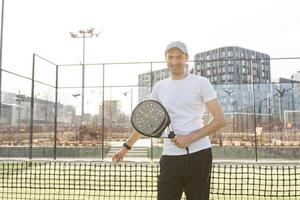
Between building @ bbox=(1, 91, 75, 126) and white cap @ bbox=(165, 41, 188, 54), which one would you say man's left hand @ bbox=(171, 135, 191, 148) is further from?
building @ bbox=(1, 91, 75, 126)

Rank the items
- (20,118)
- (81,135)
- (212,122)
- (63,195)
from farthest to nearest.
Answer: (81,135) < (20,118) < (63,195) < (212,122)

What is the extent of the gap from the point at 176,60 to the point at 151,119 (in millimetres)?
375

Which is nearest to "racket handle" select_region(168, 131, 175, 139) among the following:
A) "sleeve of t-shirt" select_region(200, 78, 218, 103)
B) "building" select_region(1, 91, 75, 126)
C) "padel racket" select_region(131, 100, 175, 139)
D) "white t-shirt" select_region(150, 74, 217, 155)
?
"padel racket" select_region(131, 100, 175, 139)

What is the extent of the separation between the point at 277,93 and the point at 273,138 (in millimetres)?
1882

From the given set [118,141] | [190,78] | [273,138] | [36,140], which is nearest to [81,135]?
[118,141]

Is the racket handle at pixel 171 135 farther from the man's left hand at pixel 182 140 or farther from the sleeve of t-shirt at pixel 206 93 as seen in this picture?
the sleeve of t-shirt at pixel 206 93

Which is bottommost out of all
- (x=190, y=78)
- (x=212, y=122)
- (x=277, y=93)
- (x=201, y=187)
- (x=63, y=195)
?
(x=63, y=195)

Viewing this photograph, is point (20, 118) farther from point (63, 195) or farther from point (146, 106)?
point (146, 106)

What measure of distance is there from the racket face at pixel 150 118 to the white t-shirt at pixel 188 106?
9 centimetres

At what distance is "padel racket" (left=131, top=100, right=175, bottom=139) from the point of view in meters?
2.37

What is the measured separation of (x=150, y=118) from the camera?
2426 millimetres

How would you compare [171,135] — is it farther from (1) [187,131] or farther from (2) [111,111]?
(2) [111,111]

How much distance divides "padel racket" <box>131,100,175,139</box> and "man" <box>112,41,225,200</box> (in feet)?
0.32

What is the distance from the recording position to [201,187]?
240 centimetres
